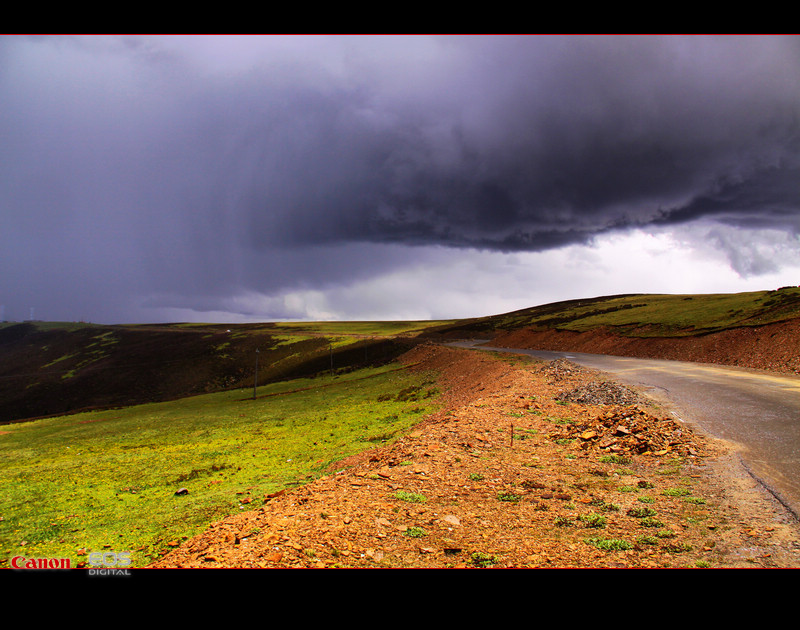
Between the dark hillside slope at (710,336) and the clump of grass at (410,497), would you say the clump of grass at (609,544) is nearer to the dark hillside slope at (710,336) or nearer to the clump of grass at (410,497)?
the clump of grass at (410,497)

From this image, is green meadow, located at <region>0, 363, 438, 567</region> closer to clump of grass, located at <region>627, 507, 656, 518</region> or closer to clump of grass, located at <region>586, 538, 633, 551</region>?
clump of grass, located at <region>586, 538, 633, 551</region>

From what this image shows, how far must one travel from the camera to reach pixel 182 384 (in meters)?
101

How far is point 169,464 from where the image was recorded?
72.5 feet

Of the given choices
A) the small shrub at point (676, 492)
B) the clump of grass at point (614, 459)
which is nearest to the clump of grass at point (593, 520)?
the small shrub at point (676, 492)

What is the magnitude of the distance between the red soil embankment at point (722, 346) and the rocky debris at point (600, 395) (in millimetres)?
17732

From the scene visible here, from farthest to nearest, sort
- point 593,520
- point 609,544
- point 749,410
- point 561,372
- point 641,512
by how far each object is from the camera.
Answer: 1. point 561,372
2. point 749,410
3. point 641,512
4. point 593,520
5. point 609,544

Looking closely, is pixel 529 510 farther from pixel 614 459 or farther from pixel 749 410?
pixel 749 410

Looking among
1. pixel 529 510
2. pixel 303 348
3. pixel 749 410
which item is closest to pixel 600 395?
pixel 749 410

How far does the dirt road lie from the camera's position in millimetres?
9930

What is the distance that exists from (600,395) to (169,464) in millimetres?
22424

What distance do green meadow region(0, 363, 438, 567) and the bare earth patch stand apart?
2698 millimetres

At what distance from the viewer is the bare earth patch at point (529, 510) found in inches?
264
